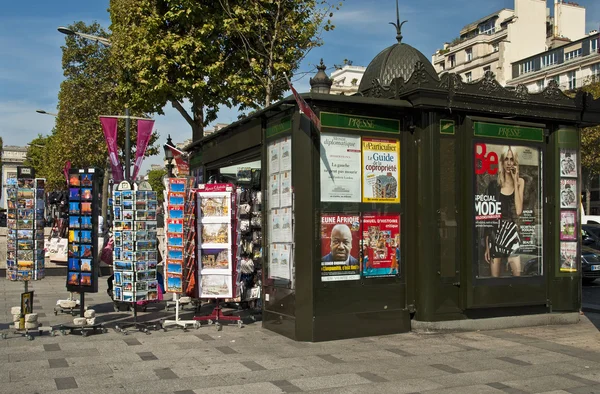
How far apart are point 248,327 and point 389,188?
138 inches

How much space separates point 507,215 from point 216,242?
16.9 feet

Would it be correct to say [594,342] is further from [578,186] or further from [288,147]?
[288,147]

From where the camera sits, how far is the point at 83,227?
10.2 meters

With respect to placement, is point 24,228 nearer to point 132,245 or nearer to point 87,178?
point 87,178

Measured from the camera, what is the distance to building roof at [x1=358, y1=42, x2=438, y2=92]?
37.3 ft

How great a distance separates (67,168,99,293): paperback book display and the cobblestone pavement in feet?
3.46

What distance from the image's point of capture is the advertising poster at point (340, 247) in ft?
30.0

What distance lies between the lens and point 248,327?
34.3ft

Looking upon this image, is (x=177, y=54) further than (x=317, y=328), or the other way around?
(x=177, y=54)

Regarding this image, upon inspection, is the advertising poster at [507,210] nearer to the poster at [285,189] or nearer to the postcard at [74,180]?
the poster at [285,189]

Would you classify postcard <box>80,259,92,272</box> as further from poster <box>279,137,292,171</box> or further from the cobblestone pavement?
poster <box>279,137,292,171</box>

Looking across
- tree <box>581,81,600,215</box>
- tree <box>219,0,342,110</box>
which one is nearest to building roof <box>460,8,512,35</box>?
tree <box>581,81,600,215</box>

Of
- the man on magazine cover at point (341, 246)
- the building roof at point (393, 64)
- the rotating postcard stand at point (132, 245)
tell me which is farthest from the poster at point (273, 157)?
the building roof at point (393, 64)

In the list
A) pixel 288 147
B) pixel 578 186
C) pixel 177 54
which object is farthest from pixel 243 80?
pixel 578 186
